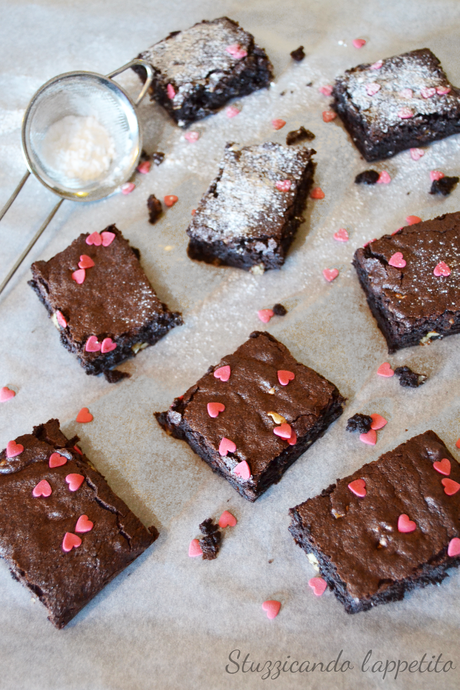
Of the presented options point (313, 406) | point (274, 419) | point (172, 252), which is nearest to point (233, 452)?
point (274, 419)

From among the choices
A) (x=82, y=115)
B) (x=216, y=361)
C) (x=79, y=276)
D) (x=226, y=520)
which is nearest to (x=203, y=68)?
(x=82, y=115)

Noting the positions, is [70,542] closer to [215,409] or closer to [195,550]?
[195,550]

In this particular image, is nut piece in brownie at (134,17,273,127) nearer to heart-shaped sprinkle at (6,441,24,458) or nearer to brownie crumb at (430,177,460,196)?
brownie crumb at (430,177,460,196)

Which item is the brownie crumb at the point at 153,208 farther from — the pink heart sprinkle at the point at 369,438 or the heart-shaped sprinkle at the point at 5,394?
the pink heart sprinkle at the point at 369,438

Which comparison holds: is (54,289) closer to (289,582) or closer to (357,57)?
(289,582)

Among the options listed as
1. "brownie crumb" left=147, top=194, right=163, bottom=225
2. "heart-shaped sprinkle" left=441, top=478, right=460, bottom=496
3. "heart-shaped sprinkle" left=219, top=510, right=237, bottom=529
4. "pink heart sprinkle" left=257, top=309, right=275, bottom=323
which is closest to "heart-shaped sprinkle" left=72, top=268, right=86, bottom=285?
"brownie crumb" left=147, top=194, right=163, bottom=225

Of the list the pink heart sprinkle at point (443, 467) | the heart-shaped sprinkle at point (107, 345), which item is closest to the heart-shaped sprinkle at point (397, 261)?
the pink heart sprinkle at point (443, 467)
